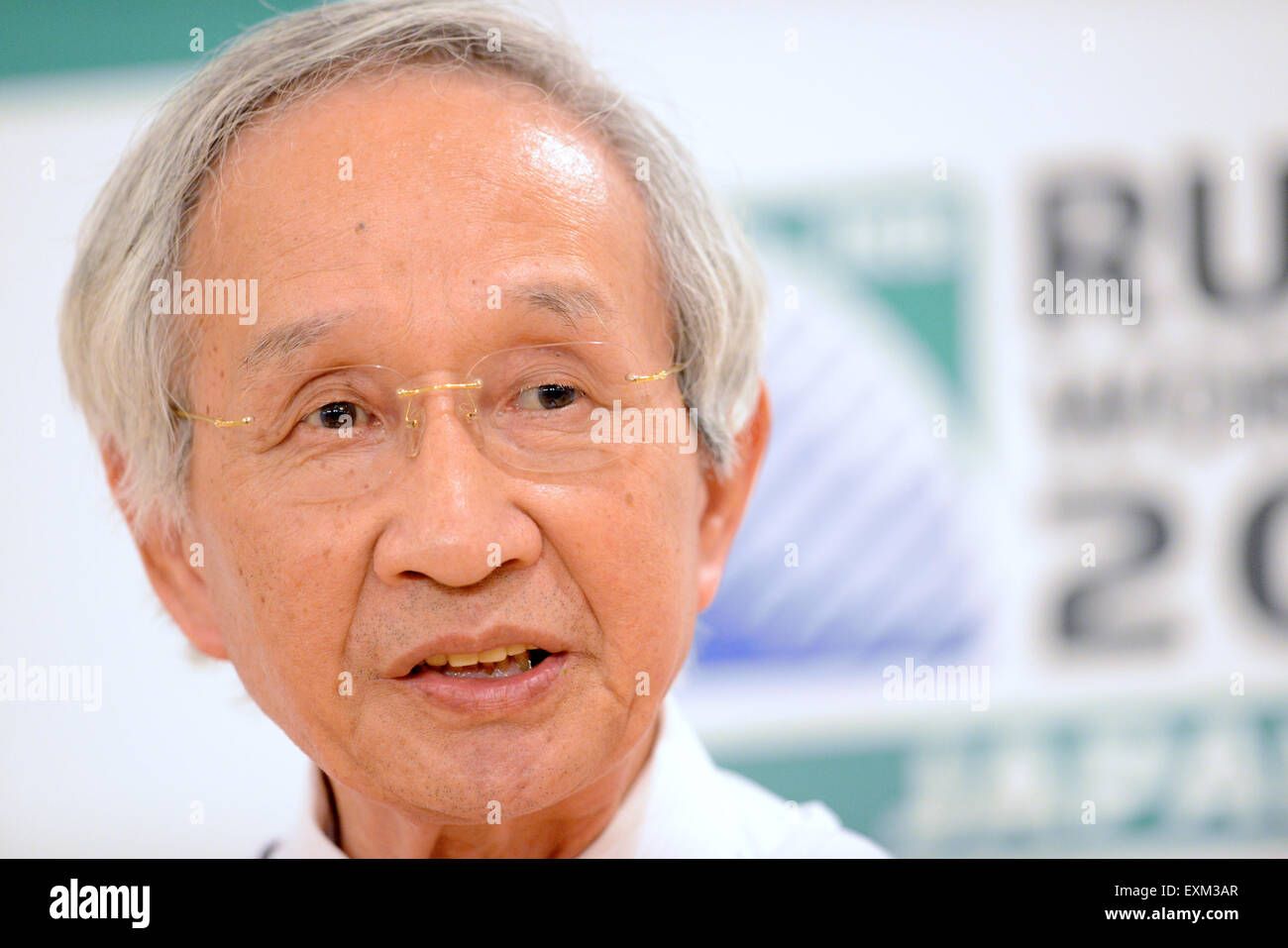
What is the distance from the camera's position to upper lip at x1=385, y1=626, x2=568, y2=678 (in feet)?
3.83

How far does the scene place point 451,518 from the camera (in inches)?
44.5

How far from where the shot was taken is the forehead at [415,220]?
1.18m

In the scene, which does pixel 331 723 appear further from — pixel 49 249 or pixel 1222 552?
pixel 1222 552

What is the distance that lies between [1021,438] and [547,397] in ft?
4.05

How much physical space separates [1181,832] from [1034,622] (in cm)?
50

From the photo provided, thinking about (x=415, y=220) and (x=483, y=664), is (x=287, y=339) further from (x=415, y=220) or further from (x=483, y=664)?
(x=483, y=664)

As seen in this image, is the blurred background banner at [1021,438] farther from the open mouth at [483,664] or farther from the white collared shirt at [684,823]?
the open mouth at [483,664]

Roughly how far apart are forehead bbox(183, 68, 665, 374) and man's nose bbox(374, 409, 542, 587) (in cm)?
10

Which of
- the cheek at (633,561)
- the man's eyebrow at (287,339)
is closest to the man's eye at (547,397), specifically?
the cheek at (633,561)

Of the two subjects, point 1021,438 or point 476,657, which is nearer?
point 476,657

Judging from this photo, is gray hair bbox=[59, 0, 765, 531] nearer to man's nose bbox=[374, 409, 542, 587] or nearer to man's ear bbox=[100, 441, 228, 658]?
man's ear bbox=[100, 441, 228, 658]

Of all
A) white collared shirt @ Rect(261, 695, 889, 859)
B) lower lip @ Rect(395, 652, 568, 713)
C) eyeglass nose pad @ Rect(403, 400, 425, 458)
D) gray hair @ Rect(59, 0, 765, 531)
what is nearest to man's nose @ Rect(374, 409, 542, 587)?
eyeglass nose pad @ Rect(403, 400, 425, 458)

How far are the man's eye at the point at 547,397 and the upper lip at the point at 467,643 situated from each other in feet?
0.82

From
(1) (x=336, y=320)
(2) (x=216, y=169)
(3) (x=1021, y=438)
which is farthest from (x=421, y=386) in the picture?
(3) (x=1021, y=438)
